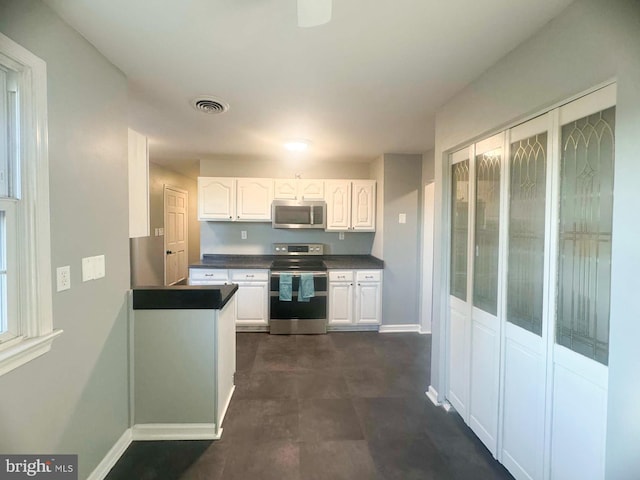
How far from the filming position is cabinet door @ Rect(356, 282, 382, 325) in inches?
157

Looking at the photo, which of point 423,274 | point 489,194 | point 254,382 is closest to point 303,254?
point 423,274

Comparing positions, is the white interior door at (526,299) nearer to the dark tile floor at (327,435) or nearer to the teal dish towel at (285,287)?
the dark tile floor at (327,435)

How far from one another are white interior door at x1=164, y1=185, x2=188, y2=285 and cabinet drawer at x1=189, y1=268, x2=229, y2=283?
6.68ft

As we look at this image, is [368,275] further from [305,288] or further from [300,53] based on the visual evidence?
[300,53]

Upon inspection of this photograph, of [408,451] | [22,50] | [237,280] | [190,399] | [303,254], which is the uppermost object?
[22,50]

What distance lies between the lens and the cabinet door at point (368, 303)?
3992mm

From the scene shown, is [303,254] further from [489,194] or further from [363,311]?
[489,194]

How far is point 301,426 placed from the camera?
2.12m

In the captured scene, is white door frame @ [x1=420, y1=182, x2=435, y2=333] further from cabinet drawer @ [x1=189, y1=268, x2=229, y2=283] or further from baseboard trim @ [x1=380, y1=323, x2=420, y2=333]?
cabinet drawer @ [x1=189, y1=268, x2=229, y2=283]

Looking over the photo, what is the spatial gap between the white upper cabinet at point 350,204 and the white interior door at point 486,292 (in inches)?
86.6

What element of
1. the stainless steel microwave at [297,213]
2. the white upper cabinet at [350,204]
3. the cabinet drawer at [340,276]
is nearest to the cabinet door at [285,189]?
the stainless steel microwave at [297,213]

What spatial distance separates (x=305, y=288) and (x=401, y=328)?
1.46 metres

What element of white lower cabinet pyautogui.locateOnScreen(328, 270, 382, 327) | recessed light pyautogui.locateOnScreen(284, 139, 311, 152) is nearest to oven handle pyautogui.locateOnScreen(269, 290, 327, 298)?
white lower cabinet pyautogui.locateOnScreen(328, 270, 382, 327)

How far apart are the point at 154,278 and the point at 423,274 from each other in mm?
4482
